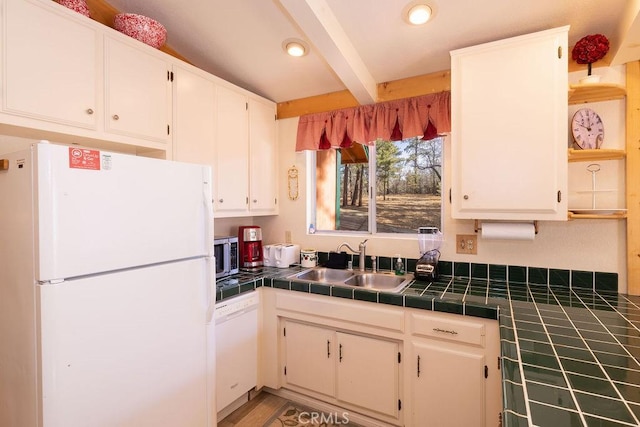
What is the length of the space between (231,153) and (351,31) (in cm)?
116

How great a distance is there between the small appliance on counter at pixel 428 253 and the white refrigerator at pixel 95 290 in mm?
1400

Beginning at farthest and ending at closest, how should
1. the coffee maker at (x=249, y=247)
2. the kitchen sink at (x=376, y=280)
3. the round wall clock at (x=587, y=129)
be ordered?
the coffee maker at (x=249, y=247) < the kitchen sink at (x=376, y=280) < the round wall clock at (x=587, y=129)

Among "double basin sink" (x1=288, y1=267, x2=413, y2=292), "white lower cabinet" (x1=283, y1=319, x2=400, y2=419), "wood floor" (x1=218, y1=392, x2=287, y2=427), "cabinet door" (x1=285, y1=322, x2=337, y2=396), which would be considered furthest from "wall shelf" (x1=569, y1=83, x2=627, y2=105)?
"wood floor" (x1=218, y1=392, x2=287, y2=427)

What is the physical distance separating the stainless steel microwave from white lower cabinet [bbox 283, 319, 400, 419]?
554 mm

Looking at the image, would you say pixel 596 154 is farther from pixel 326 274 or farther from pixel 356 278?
pixel 326 274

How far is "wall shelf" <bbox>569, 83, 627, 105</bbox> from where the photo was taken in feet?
5.45

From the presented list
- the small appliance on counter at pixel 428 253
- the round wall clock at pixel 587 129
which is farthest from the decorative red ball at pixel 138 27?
the round wall clock at pixel 587 129

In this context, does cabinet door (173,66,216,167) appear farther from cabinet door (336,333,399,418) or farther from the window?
cabinet door (336,333,399,418)

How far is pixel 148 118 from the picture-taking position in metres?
1.83

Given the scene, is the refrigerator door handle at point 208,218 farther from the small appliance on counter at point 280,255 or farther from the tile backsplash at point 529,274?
the tile backsplash at point 529,274

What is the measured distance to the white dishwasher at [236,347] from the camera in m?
1.93

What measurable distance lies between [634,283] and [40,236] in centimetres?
275

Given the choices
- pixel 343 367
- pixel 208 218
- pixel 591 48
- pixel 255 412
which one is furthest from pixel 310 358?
pixel 591 48

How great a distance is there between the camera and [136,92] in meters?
1.77
